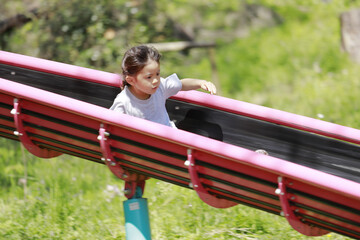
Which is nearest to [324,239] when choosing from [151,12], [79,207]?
[79,207]

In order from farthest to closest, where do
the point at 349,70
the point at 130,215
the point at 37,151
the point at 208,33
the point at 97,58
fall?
the point at 208,33
the point at 349,70
the point at 97,58
the point at 37,151
the point at 130,215

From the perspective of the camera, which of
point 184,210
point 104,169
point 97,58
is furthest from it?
point 97,58

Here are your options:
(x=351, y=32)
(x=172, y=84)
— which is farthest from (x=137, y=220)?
(x=351, y=32)

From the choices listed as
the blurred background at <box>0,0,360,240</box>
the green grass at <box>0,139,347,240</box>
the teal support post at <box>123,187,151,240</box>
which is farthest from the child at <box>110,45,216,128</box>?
the green grass at <box>0,139,347,240</box>

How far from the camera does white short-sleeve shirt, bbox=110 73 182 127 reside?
339cm

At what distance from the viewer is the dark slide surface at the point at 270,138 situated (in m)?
3.60

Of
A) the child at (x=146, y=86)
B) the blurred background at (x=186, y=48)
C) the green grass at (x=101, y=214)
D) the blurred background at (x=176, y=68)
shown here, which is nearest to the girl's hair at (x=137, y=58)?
the child at (x=146, y=86)

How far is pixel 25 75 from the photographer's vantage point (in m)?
4.21

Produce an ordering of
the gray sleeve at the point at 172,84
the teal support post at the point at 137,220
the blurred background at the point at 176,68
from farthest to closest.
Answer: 1. the blurred background at the point at 176,68
2. the gray sleeve at the point at 172,84
3. the teal support post at the point at 137,220

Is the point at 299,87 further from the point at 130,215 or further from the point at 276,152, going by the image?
the point at 130,215

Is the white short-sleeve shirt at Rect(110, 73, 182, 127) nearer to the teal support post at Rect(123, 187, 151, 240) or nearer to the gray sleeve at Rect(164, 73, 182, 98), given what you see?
the gray sleeve at Rect(164, 73, 182, 98)

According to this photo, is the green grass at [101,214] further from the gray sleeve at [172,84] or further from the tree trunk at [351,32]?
the tree trunk at [351,32]

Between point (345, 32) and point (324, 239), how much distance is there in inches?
225

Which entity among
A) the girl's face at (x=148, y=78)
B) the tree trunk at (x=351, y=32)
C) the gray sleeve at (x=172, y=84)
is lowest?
the girl's face at (x=148, y=78)
